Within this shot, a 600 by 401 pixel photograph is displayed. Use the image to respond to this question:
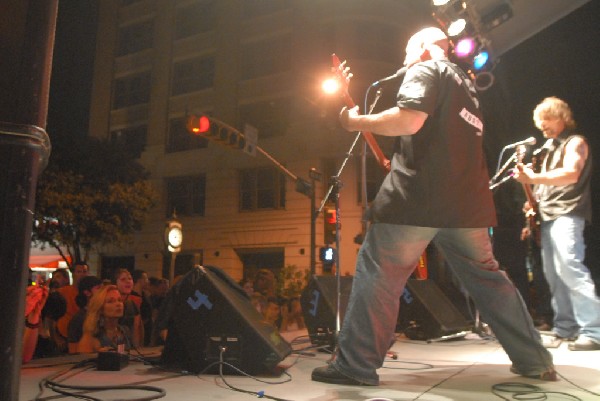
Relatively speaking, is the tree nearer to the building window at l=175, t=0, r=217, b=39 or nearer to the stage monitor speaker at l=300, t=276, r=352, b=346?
the building window at l=175, t=0, r=217, b=39

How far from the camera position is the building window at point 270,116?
64.9 ft

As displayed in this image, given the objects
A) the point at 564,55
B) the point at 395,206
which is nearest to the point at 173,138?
the point at 564,55

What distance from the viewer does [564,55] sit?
30.7 feet

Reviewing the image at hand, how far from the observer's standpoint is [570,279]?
362cm

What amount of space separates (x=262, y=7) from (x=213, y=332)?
67.9 feet

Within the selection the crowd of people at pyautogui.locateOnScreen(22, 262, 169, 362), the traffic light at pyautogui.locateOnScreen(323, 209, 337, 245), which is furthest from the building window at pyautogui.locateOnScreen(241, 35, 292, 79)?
the crowd of people at pyautogui.locateOnScreen(22, 262, 169, 362)

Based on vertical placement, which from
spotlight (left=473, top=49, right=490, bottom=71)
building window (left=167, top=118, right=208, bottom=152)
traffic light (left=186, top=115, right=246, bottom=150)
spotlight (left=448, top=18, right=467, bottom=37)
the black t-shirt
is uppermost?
→ building window (left=167, top=118, right=208, bottom=152)

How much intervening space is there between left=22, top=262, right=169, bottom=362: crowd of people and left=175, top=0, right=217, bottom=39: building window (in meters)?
18.0

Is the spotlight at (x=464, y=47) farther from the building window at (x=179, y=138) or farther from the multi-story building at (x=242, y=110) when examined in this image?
the building window at (x=179, y=138)

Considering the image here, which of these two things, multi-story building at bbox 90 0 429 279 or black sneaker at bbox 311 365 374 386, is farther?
multi-story building at bbox 90 0 429 279

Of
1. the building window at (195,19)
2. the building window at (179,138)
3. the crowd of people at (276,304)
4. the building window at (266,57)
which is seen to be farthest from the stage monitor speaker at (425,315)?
the building window at (195,19)

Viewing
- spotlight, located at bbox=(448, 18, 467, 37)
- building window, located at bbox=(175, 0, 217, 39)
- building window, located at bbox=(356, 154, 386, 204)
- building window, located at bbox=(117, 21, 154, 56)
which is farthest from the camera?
building window, located at bbox=(117, 21, 154, 56)

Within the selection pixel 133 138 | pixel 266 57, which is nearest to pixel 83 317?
pixel 266 57

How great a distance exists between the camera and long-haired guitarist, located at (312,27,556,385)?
90.1 inches
